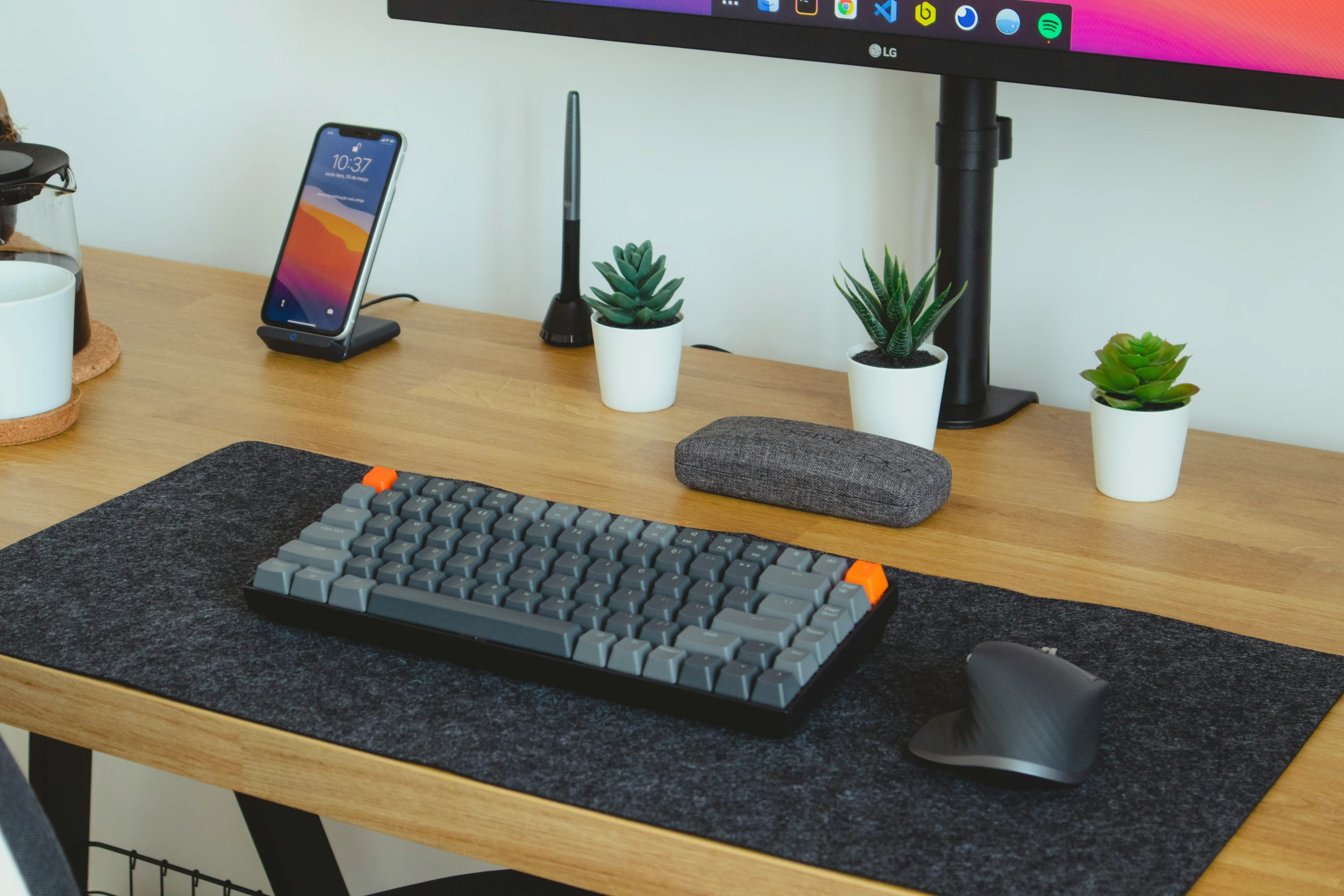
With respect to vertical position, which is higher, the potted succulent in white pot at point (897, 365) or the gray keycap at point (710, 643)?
the potted succulent in white pot at point (897, 365)

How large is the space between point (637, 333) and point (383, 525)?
0.27m

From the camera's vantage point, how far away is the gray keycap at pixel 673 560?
65 centimetres

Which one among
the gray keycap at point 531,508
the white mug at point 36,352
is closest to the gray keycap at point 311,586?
the gray keycap at point 531,508

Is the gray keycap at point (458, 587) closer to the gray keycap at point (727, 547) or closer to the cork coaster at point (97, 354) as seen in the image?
the gray keycap at point (727, 547)

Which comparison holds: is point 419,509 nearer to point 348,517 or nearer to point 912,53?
point 348,517

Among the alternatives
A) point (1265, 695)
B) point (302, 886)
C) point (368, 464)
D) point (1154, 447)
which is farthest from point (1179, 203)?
point (302, 886)

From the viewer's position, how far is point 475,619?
2.00ft

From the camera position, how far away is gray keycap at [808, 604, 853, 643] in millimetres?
594

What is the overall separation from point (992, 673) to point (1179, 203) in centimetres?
52

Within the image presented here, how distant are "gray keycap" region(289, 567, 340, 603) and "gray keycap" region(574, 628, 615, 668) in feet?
0.44

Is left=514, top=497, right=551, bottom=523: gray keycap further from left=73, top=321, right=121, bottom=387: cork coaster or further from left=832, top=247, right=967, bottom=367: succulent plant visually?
left=73, top=321, right=121, bottom=387: cork coaster

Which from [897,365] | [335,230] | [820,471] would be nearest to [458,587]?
[820,471]

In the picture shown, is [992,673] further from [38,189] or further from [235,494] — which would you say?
[38,189]

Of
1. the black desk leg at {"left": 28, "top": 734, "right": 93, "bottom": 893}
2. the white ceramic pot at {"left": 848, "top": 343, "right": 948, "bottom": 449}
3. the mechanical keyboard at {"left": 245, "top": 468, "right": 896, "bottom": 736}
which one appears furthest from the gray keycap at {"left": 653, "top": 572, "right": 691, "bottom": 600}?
the black desk leg at {"left": 28, "top": 734, "right": 93, "bottom": 893}
